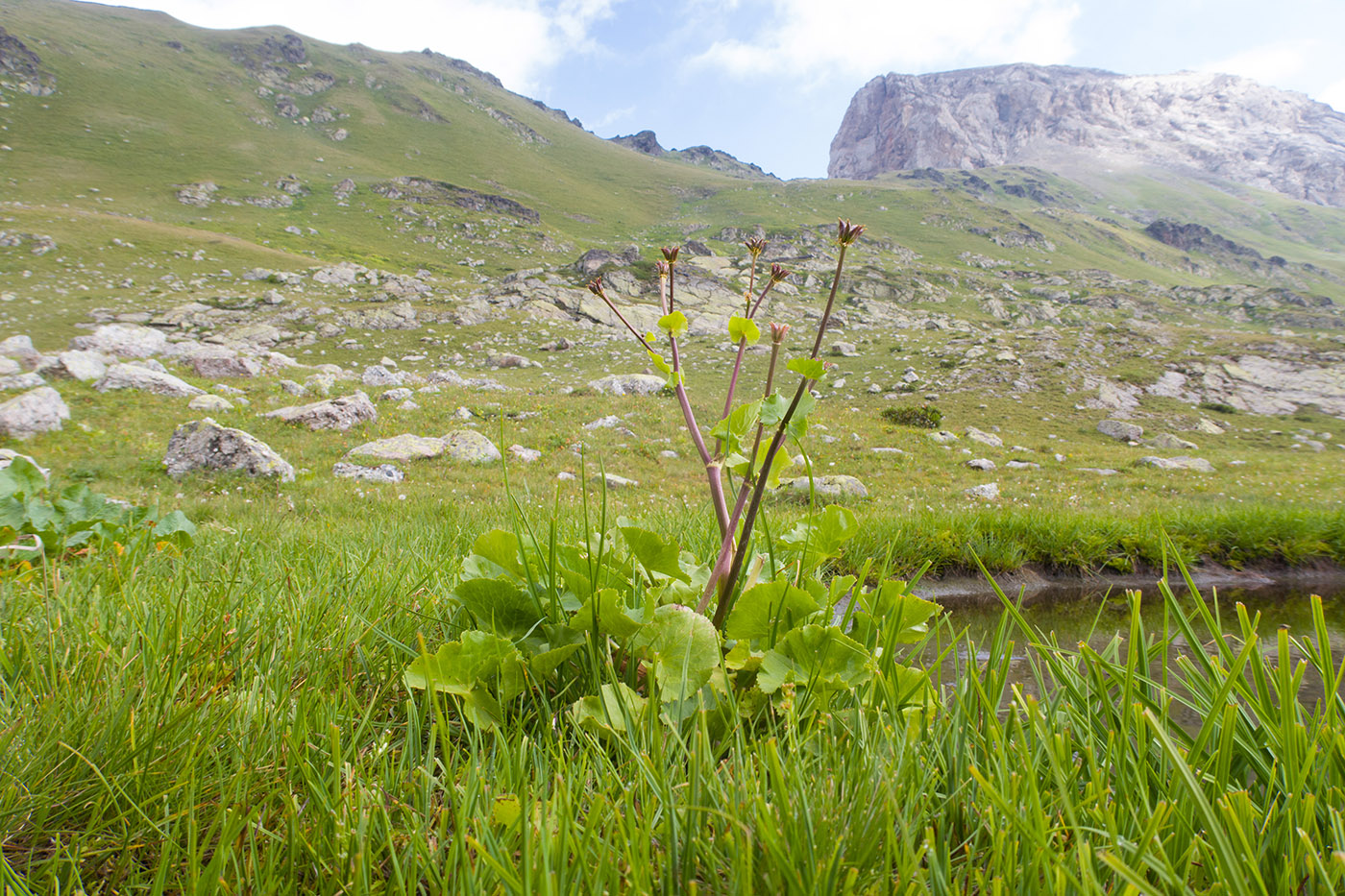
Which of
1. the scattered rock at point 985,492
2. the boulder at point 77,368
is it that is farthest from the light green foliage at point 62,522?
the boulder at point 77,368

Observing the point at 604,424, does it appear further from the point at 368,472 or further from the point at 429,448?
the point at 368,472

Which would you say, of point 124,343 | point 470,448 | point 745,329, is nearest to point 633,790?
point 745,329

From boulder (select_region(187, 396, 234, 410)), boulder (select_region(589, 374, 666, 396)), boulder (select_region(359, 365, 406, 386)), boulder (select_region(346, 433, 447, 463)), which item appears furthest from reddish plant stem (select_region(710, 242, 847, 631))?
boulder (select_region(359, 365, 406, 386))

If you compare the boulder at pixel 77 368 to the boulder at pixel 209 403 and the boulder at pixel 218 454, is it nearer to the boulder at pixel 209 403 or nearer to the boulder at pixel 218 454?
the boulder at pixel 209 403

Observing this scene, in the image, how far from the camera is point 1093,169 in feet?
636

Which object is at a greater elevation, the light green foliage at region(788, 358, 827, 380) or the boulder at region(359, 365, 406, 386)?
the light green foliage at region(788, 358, 827, 380)

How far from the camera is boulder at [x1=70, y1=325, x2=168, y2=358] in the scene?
23.0m

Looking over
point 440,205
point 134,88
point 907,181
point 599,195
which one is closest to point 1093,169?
point 907,181

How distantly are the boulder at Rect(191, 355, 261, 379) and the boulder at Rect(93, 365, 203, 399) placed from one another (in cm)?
371

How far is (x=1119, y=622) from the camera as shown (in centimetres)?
410

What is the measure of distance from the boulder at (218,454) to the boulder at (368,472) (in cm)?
79

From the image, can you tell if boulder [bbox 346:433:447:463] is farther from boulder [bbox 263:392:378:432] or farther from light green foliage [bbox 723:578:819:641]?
light green foliage [bbox 723:578:819:641]

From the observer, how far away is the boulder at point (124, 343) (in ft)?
75.6

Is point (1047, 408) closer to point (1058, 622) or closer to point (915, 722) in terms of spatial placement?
point (1058, 622)
